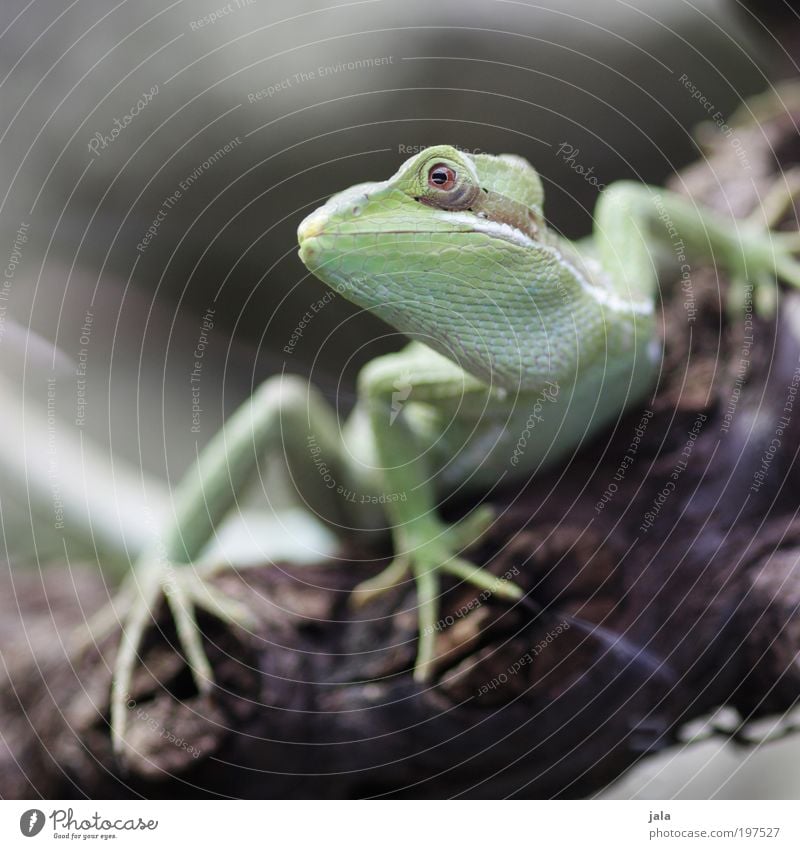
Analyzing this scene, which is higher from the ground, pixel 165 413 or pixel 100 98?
pixel 100 98

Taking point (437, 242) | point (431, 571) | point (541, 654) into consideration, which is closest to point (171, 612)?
point (431, 571)

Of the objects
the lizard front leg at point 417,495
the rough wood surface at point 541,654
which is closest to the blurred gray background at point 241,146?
the lizard front leg at point 417,495

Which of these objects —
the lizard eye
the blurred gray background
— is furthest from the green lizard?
the blurred gray background

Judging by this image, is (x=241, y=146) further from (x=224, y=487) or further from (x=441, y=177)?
(x=224, y=487)

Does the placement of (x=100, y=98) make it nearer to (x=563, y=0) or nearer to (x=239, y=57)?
(x=239, y=57)

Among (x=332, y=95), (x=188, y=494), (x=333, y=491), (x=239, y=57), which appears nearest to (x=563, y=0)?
(x=332, y=95)

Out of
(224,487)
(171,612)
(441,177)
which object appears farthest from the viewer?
(224,487)

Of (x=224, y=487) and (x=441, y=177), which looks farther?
(x=224, y=487)
